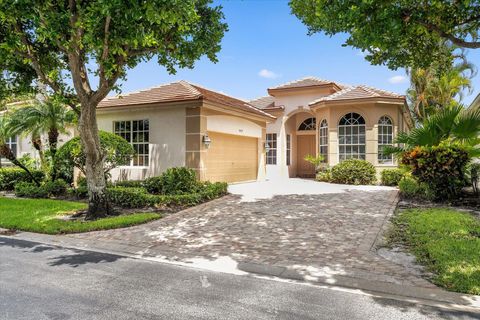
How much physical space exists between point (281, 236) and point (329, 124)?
12480 millimetres

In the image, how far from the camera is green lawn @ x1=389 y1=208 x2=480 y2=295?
16.7 ft

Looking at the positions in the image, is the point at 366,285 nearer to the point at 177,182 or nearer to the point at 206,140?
the point at 177,182

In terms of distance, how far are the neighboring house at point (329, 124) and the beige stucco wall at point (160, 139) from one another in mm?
8329

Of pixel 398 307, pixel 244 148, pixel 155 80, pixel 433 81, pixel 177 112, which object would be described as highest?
pixel 433 81

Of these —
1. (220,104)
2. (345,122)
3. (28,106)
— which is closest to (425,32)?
(220,104)

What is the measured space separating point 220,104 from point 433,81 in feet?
66.4

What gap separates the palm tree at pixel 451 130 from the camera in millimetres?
11070

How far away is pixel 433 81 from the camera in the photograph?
2741 centimetres

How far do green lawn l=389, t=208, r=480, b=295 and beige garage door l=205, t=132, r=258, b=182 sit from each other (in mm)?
8310

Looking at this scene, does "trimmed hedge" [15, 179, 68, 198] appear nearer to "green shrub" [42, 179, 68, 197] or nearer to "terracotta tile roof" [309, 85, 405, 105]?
"green shrub" [42, 179, 68, 197]

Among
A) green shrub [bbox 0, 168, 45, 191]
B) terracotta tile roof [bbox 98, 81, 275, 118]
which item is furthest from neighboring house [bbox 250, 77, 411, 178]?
green shrub [bbox 0, 168, 45, 191]

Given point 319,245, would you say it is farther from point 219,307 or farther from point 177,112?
point 177,112

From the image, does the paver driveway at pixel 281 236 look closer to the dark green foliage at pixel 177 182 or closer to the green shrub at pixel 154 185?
the dark green foliage at pixel 177 182

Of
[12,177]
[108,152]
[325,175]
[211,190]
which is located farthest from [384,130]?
[12,177]
